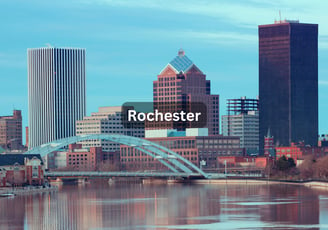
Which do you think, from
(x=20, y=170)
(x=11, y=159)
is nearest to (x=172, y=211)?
(x=20, y=170)

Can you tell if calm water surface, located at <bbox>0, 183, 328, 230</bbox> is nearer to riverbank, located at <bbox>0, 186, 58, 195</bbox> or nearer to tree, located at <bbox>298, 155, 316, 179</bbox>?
riverbank, located at <bbox>0, 186, 58, 195</bbox>

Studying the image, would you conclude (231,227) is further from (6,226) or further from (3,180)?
(3,180)

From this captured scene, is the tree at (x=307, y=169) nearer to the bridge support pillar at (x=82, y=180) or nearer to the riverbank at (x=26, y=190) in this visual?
the riverbank at (x=26, y=190)

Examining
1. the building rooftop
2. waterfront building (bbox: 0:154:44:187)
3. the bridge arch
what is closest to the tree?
the bridge arch

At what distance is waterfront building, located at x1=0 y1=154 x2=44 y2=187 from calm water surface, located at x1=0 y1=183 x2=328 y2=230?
20113mm

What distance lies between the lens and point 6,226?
256 ft

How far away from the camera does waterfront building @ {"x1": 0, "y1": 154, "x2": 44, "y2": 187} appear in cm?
13712

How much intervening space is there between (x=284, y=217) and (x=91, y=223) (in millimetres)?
14879

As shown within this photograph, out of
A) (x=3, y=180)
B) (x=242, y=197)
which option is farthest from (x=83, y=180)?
(x=242, y=197)

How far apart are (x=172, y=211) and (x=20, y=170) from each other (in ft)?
174

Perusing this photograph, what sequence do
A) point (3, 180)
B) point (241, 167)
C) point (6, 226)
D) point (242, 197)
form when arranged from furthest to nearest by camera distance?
point (241, 167) → point (3, 180) → point (242, 197) → point (6, 226)

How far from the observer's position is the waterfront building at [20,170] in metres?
137

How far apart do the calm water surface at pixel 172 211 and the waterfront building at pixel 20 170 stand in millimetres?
20113

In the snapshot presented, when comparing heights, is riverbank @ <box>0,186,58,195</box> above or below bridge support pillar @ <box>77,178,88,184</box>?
above
